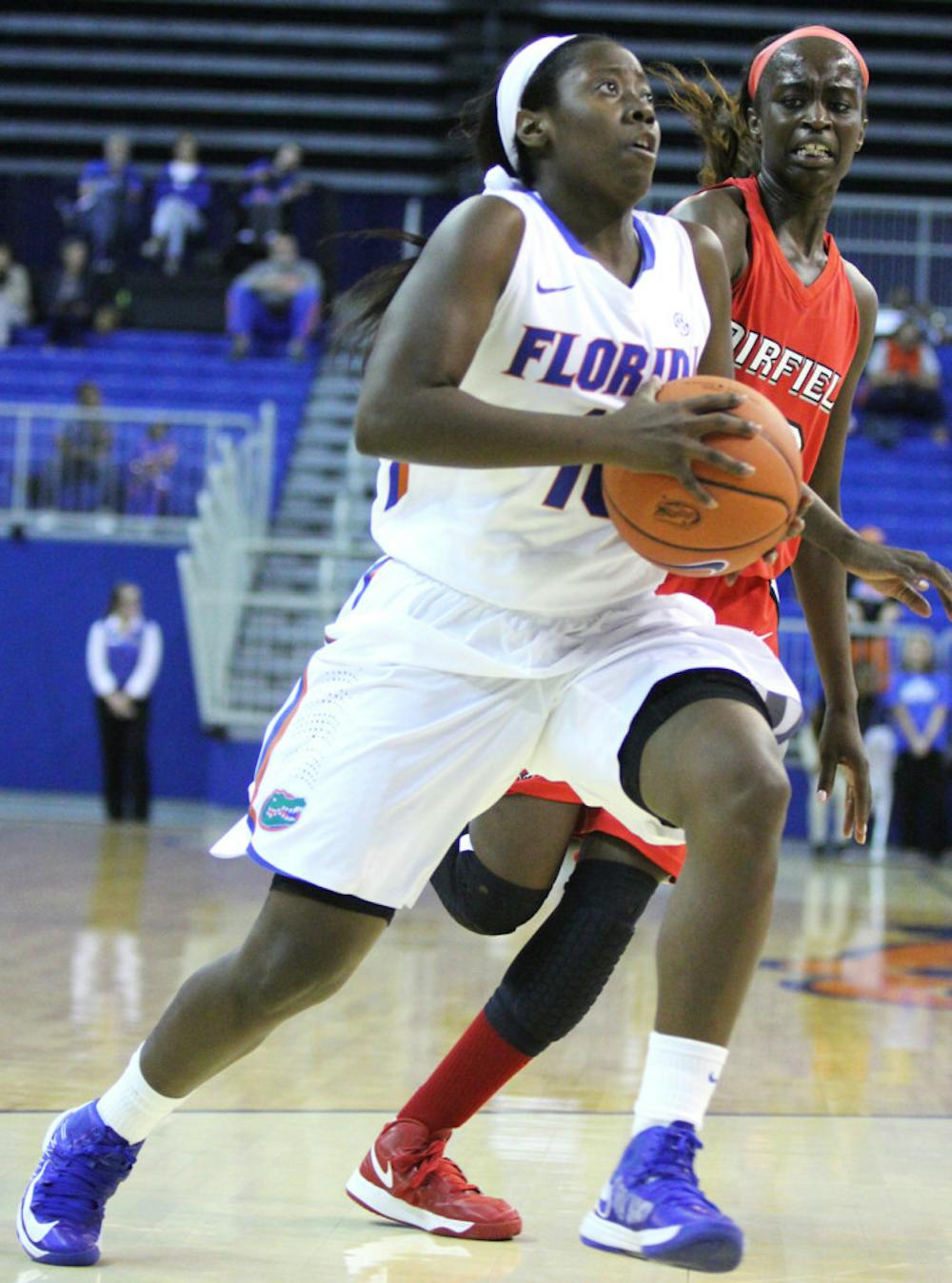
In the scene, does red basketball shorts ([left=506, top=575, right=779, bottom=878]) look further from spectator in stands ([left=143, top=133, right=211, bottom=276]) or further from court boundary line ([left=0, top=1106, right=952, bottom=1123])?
spectator in stands ([left=143, top=133, right=211, bottom=276])

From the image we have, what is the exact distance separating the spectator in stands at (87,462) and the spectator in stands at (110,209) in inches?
111

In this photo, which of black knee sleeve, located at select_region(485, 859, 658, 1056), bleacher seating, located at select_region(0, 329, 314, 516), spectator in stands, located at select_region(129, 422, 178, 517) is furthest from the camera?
bleacher seating, located at select_region(0, 329, 314, 516)

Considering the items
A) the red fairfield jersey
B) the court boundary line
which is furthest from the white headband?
the court boundary line

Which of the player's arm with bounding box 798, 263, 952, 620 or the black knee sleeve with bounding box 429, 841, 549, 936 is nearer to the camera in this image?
the player's arm with bounding box 798, 263, 952, 620

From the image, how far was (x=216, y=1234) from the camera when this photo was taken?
3080mm

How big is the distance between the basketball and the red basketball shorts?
0.49 meters

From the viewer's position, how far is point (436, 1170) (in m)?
3.29

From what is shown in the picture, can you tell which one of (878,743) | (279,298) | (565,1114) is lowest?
(878,743)

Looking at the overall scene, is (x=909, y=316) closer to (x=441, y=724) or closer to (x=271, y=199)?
(x=271, y=199)

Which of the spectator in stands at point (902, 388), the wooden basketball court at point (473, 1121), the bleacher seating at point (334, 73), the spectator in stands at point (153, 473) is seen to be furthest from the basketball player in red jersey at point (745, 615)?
the bleacher seating at point (334, 73)

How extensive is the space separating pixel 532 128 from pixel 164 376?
1230 cm

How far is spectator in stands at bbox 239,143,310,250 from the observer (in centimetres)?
1524

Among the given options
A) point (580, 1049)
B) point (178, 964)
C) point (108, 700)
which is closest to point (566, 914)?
point (580, 1049)

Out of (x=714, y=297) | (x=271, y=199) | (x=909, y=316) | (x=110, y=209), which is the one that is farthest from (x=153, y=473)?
(x=714, y=297)
